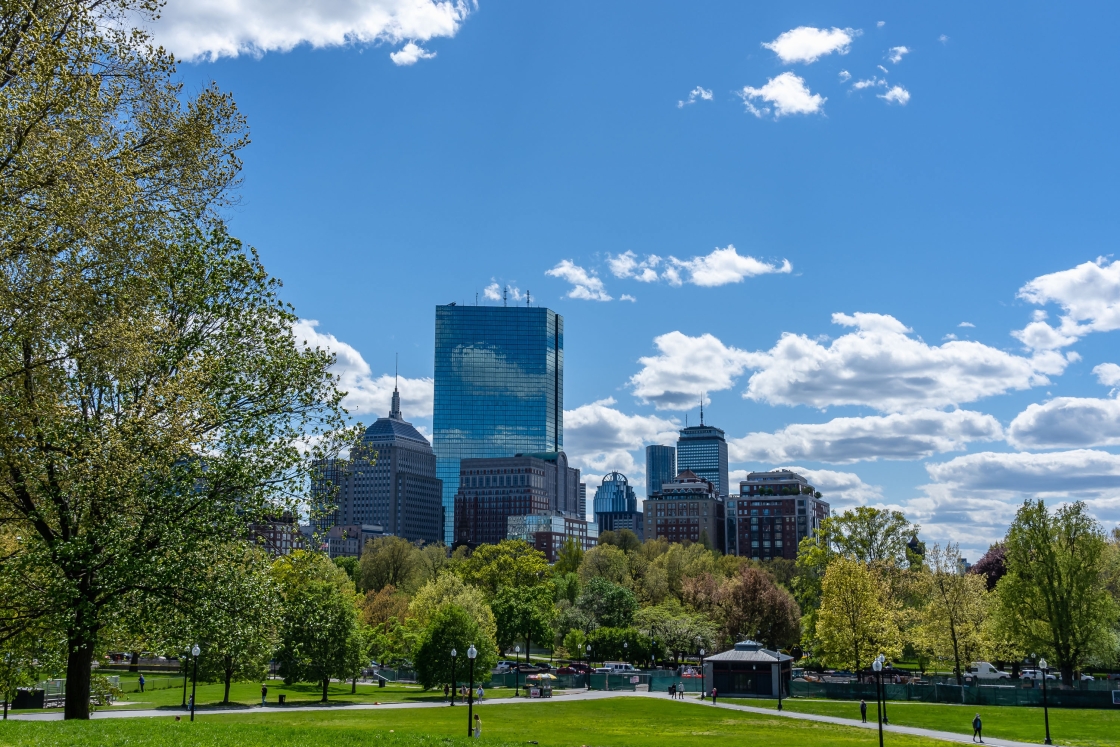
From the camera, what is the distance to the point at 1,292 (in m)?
15.6

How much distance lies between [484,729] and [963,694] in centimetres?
3866

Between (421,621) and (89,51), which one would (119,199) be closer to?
(89,51)

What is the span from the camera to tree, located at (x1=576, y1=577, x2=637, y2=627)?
96.5m

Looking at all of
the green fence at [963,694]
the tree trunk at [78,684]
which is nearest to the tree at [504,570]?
the green fence at [963,694]

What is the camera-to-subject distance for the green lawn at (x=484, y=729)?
20969 millimetres

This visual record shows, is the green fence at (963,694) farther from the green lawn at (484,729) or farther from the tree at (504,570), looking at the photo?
the tree at (504,570)

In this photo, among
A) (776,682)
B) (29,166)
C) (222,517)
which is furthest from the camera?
(776,682)

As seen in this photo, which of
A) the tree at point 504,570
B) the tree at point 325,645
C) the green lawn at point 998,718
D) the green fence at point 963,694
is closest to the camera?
the green lawn at point 998,718

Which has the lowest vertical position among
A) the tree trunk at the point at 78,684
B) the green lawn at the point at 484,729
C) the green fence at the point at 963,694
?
the green fence at the point at 963,694

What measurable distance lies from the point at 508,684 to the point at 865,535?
36.1 m

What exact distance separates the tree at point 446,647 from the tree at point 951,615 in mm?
38851

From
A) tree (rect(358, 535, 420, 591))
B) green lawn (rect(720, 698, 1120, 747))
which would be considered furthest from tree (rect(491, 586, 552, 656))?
tree (rect(358, 535, 420, 591))

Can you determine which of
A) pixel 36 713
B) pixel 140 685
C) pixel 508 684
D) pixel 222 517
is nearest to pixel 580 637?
pixel 508 684

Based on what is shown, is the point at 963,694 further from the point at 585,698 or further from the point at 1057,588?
the point at 585,698
